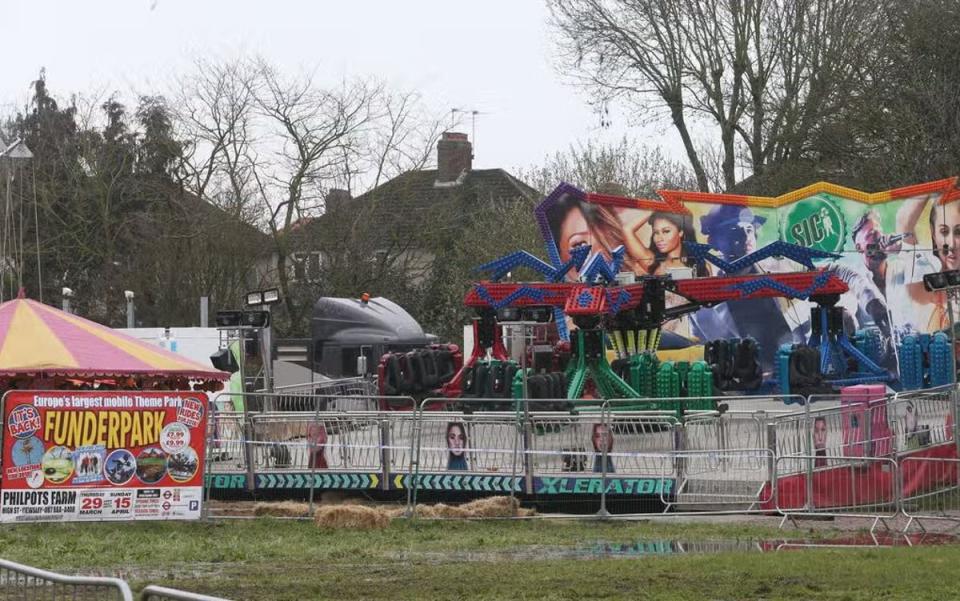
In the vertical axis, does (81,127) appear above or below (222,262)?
above

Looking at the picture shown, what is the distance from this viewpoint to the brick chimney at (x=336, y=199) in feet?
167

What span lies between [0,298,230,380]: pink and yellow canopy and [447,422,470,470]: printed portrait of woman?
14.5 ft

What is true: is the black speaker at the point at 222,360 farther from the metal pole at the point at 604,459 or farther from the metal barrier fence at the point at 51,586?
the metal barrier fence at the point at 51,586

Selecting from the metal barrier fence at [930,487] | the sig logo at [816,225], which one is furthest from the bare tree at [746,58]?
the metal barrier fence at [930,487]

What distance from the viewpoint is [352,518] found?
1647 cm

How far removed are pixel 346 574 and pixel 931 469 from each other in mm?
8164

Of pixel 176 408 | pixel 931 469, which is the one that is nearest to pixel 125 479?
pixel 176 408

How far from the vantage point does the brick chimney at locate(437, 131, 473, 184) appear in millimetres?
62594

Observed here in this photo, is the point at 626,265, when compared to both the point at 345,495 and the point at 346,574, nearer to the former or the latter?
the point at 345,495

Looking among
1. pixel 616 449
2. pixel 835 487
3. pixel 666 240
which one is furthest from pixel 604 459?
pixel 666 240

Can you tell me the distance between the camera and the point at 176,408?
16.7 m

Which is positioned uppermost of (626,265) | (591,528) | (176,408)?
(626,265)

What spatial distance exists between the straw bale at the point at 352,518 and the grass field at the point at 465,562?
192 mm

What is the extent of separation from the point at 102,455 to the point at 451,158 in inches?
1858
